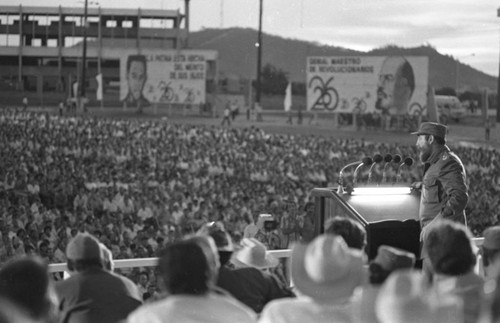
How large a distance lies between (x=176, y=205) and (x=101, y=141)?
40.4ft

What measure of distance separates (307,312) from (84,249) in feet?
3.94

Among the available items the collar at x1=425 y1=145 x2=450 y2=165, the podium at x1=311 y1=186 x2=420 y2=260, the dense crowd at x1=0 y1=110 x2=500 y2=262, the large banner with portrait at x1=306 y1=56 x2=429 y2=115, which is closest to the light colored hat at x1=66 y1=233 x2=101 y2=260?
the podium at x1=311 y1=186 x2=420 y2=260

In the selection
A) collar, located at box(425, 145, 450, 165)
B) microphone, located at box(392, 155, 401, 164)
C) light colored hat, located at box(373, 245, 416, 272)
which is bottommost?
light colored hat, located at box(373, 245, 416, 272)

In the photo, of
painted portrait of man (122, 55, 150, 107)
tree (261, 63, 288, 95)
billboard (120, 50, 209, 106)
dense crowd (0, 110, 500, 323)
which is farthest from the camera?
tree (261, 63, 288, 95)

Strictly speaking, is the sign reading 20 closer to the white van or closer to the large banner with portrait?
the large banner with portrait

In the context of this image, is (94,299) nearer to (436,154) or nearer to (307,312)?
(307,312)

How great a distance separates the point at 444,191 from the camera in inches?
241

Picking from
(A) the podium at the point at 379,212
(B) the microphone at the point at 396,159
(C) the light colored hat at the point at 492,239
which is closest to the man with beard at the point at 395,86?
(B) the microphone at the point at 396,159

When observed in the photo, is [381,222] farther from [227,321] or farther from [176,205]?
[176,205]

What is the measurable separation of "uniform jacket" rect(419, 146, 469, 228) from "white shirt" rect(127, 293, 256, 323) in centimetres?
300

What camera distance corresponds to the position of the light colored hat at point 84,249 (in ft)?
13.2

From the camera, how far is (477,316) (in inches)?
140

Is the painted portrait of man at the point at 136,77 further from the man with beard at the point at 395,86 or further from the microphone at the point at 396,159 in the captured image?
the microphone at the point at 396,159

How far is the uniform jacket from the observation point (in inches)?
237
